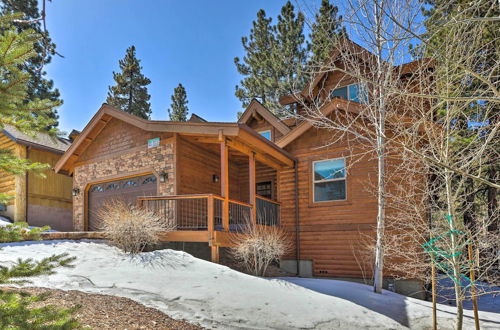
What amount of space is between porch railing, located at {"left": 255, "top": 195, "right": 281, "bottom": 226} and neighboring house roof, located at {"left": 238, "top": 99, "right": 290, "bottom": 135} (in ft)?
13.3

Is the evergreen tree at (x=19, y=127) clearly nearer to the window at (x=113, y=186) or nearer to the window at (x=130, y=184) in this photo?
the window at (x=130, y=184)

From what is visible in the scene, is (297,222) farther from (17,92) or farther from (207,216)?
(17,92)

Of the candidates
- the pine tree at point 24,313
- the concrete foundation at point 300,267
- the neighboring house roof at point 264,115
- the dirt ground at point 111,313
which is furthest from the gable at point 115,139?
the pine tree at point 24,313

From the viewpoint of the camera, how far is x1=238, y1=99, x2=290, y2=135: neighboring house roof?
15375 millimetres

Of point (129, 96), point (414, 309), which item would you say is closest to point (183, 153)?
point (414, 309)

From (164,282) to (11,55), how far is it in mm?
5231

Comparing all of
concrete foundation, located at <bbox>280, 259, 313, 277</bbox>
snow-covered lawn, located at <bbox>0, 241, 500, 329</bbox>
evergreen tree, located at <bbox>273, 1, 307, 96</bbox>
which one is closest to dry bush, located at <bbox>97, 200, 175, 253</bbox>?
snow-covered lawn, located at <bbox>0, 241, 500, 329</bbox>

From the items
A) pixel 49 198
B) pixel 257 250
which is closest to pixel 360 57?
pixel 257 250

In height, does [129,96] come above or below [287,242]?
above

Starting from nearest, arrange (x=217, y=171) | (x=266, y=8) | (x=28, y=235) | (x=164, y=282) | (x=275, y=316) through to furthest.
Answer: (x=28, y=235) < (x=275, y=316) < (x=164, y=282) < (x=217, y=171) < (x=266, y=8)

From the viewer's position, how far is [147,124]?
11.3 meters

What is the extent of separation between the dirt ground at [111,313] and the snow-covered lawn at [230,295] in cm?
26

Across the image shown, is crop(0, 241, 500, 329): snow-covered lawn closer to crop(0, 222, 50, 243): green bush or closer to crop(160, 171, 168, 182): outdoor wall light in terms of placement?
crop(160, 171, 168, 182): outdoor wall light

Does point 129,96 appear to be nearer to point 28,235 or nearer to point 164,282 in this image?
point 164,282
